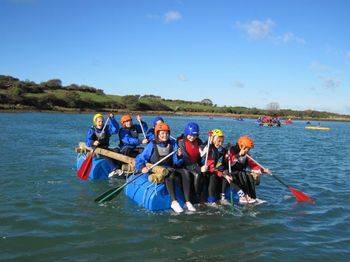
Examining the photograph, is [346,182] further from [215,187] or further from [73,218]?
[73,218]

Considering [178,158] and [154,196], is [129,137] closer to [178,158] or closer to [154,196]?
[178,158]

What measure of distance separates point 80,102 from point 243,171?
7820 centimetres

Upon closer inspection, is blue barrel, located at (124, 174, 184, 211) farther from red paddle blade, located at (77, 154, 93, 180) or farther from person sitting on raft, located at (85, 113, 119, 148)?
person sitting on raft, located at (85, 113, 119, 148)

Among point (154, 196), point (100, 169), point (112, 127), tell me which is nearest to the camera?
point (154, 196)

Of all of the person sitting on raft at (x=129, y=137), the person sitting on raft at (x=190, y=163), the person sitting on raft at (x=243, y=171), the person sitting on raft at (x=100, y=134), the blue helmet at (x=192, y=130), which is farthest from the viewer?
the person sitting on raft at (x=100, y=134)

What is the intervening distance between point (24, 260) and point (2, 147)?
14.2 meters

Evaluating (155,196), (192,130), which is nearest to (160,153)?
(192,130)

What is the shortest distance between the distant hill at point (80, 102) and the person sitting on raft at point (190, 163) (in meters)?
62.2

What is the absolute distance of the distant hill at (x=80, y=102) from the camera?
240 ft

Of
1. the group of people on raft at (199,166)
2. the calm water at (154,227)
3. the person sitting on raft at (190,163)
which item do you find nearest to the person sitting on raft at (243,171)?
the group of people on raft at (199,166)

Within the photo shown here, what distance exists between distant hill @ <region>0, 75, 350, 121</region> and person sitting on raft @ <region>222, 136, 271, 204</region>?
62.3 m

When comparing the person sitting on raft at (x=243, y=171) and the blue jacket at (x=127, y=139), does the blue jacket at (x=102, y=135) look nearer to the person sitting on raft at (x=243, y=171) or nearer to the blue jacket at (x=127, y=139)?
the blue jacket at (x=127, y=139)

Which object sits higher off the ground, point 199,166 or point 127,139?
point 127,139

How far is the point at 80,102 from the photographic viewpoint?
276 feet
